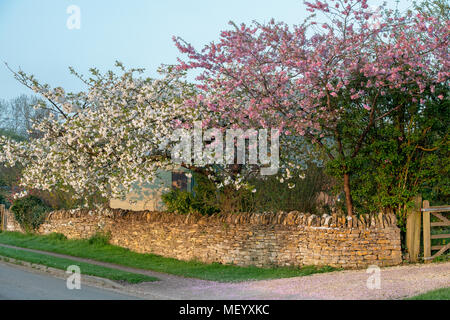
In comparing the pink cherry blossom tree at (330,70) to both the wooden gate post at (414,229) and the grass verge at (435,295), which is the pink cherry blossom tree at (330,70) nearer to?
the wooden gate post at (414,229)

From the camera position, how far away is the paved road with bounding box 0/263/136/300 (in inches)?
408

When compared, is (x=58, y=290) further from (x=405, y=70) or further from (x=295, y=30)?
(x=405, y=70)

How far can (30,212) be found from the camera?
25156mm

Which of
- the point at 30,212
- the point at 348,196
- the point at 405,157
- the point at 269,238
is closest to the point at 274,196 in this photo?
the point at 269,238

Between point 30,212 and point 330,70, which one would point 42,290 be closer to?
point 330,70

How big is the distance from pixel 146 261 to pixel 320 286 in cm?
769

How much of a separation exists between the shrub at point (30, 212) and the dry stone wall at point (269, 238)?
7344 millimetres

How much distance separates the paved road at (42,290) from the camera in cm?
1038

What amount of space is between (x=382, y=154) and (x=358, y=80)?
7.38 feet

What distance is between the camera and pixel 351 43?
13.4m

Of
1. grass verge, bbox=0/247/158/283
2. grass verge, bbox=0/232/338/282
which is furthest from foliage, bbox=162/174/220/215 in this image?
grass verge, bbox=0/247/158/283

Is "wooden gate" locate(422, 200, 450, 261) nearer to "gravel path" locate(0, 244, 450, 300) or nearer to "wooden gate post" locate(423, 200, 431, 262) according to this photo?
"wooden gate post" locate(423, 200, 431, 262)

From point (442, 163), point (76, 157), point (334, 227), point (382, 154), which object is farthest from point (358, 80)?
point (76, 157)

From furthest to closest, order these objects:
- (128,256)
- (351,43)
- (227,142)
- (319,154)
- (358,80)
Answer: (128,256) < (319,154) < (227,142) < (358,80) < (351,43)
